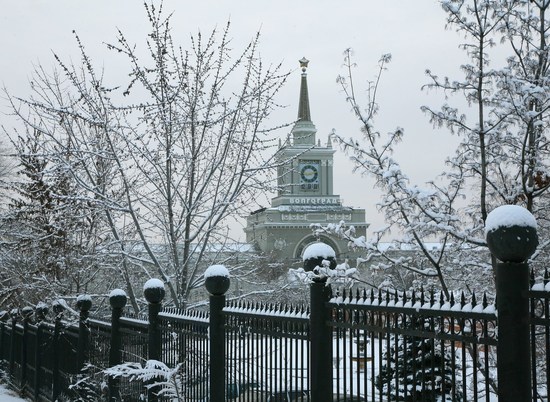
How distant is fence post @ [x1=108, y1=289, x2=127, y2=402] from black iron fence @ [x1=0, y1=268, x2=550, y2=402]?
0.02m

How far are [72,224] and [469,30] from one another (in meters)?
8.64

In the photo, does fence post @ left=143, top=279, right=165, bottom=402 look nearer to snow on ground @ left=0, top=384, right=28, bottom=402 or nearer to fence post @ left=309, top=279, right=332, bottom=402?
fence post @ left=309, top=279, right=332, bottom=402

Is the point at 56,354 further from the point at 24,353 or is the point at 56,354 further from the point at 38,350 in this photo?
the point at 24,353

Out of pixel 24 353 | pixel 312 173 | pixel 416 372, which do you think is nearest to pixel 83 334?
pixel 24 353

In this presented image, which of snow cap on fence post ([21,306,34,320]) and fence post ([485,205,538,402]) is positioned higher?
fence post ([485,205,538,402])

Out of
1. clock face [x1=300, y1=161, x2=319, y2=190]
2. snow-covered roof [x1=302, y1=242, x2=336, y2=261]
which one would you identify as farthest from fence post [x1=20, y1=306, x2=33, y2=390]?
clock face [x1=300, y1=161, x2=319, y2=190]

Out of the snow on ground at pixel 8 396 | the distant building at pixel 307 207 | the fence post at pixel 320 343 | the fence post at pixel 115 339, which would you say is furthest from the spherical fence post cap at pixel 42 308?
the distant building at pixel 307 207

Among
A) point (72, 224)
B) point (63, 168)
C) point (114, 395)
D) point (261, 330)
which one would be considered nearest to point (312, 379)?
point (261, 330)

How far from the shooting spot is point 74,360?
1000 cm

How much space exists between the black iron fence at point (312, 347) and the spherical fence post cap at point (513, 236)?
0.51 ft

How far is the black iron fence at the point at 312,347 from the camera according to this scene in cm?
345

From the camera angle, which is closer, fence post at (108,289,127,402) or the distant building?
fence post at (108,289,127,402)

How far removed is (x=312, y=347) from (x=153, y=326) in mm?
2912

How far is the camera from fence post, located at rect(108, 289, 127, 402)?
816 centimetres
